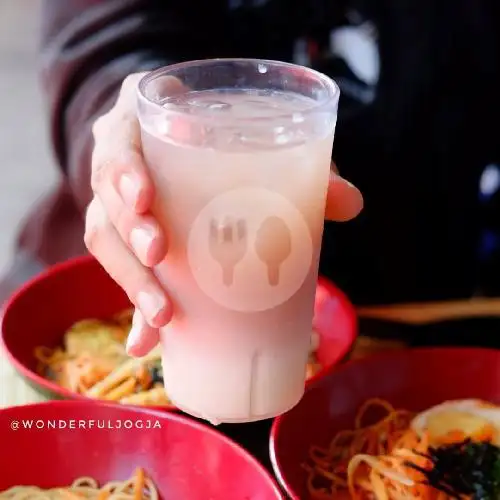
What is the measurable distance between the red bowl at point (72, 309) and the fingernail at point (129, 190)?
14.3 inches

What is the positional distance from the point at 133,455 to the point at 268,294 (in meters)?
0.28

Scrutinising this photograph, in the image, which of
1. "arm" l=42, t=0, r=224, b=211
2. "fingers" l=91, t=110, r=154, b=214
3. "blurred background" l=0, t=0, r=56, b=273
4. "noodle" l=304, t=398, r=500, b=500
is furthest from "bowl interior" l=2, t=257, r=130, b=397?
"blurred background" l=0, t=0, r=56, b=273

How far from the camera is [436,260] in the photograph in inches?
52.9

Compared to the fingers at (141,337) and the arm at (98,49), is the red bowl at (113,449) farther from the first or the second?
the arm at (98,49)

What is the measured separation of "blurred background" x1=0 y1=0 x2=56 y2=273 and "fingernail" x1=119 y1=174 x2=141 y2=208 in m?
1.60

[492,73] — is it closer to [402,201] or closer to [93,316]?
[402,201]

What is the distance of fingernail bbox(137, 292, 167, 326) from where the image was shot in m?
0.60

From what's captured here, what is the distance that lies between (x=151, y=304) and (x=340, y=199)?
0.21 meters

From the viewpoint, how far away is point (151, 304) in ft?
1.99

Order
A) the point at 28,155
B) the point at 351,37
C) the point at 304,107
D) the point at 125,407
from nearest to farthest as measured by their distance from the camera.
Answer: the point at 304,107 < the point at 125,407 < the point at 351,37 < the point at 28,155

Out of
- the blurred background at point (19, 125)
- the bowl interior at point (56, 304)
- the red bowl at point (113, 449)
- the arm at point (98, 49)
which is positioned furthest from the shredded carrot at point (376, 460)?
the blurred background at point (19, 125)

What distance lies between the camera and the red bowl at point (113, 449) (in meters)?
0.74

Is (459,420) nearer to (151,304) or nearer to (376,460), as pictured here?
(376,460)

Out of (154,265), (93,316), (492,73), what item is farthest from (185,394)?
(492,73)
